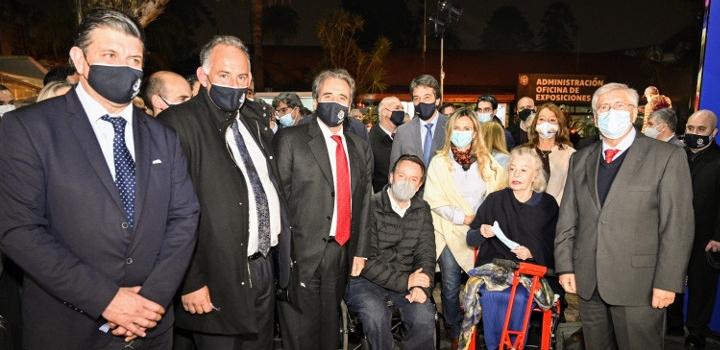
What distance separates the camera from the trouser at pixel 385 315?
11.3ft

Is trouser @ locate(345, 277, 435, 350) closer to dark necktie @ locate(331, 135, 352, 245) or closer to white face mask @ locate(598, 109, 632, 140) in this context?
dark necktie @ locate(331, 135, 352, 245)

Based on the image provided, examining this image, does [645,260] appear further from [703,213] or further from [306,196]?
[306,196]

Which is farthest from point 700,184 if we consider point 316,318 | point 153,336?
point 153,336

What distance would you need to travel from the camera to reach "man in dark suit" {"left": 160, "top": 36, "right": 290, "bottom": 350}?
2514mm

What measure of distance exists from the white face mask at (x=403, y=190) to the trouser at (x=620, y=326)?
→ 4.49 ft

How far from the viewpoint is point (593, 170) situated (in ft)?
10.0

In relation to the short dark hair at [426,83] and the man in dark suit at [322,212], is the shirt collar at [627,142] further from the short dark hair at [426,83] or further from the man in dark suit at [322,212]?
the short dark hair at [426,83]

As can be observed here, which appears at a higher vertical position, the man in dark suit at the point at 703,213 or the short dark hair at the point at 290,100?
the short dark hair at the point at 290,100

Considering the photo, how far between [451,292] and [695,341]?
2182 millimetres

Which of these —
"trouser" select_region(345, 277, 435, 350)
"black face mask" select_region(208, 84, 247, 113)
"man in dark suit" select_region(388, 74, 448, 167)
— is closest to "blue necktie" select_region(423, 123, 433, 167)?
"man in dark suit" select_region(388, 74, 448, 167)

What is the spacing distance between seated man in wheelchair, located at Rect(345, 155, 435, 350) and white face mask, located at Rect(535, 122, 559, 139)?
143 cm

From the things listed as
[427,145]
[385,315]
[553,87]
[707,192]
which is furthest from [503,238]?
[553,87]

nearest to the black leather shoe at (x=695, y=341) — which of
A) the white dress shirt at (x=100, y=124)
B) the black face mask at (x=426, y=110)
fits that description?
the black face mask at (x=426, y=110)

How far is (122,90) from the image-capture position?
6.75ft
